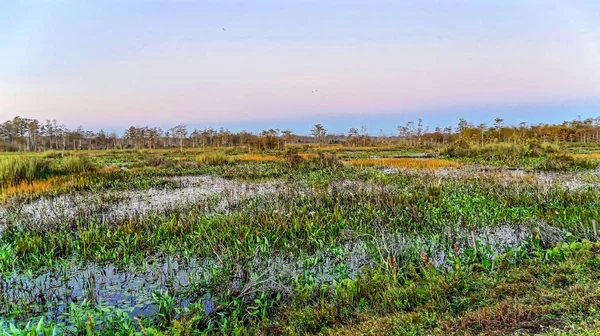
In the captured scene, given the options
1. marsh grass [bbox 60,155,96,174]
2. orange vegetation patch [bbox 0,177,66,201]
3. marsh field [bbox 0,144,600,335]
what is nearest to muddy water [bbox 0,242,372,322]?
marsh field [bbox 0,144,600,335]

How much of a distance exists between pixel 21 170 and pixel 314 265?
15719 millimetres

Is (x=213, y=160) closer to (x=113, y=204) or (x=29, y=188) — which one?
(x=29, y=188)

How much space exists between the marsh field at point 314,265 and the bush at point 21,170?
490cm

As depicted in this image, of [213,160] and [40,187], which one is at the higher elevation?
[213,160]

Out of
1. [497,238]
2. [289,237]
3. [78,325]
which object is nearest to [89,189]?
[289,237]

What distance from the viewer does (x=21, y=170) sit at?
14703 millimetres

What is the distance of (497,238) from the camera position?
20.4 ft

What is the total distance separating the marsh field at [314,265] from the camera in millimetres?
3268

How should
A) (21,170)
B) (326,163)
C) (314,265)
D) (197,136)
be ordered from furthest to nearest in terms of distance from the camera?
(197,136) < (326,163) < (21,170) < (314,265)

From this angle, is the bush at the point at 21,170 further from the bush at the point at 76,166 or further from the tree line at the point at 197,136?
the tree line at the point at 197,136

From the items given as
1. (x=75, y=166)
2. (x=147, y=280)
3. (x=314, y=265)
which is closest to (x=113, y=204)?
(x=147, y=280)

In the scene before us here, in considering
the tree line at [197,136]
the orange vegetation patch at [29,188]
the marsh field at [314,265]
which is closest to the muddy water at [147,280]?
the marsh field at [314,265]

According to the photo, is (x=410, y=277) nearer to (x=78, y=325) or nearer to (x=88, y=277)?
(x=78, y=325)

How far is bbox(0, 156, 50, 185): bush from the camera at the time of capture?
13.9 metres
